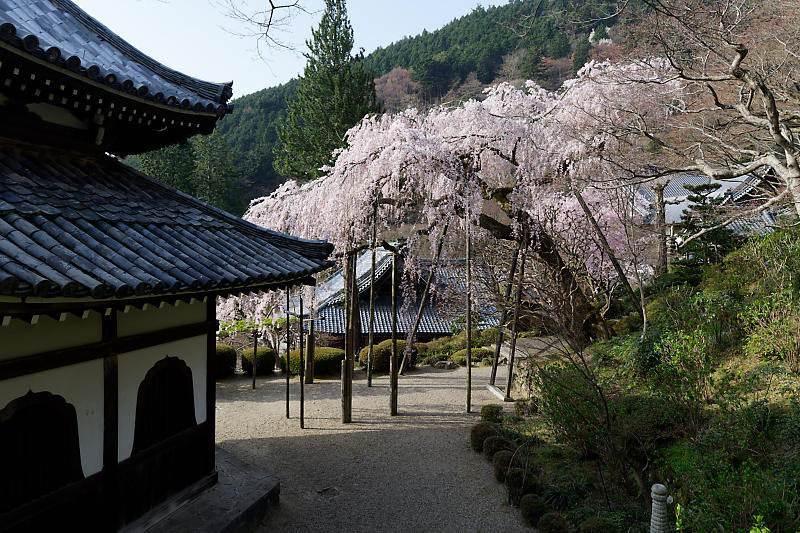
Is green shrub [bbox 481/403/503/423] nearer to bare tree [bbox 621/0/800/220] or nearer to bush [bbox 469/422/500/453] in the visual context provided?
bush [bbox 469/422/500/453]

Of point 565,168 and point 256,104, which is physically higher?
point 256,104

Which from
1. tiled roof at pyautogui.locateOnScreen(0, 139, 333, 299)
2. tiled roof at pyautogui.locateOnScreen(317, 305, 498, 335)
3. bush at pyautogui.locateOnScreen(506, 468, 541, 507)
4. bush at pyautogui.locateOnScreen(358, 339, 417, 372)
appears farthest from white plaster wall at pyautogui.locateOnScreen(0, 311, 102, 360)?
tiled roof at pyautogui.locateOnScreen(317, 305, 498, 335)

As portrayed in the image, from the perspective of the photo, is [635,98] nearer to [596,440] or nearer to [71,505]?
[596,440]

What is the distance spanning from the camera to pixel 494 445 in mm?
7008

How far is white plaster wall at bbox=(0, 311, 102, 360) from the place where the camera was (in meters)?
3.32

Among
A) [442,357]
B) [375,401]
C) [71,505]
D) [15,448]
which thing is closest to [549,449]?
[375,401]

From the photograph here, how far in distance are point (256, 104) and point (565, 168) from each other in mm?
41641

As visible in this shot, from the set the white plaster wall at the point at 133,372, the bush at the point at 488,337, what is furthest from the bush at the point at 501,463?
the bush at the point at 488,337

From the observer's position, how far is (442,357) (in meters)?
15.8

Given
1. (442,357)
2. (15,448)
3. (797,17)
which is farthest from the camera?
(442,357)

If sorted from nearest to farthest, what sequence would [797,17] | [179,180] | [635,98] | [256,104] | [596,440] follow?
[596,440], [797,17], [635,98], [179,180], [256,104]

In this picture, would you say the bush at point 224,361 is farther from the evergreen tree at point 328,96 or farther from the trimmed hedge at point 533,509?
the evergreen tree at point 328,96

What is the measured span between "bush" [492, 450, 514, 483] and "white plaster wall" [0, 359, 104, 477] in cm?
442

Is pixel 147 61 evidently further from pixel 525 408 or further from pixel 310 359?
pixel 310 359
